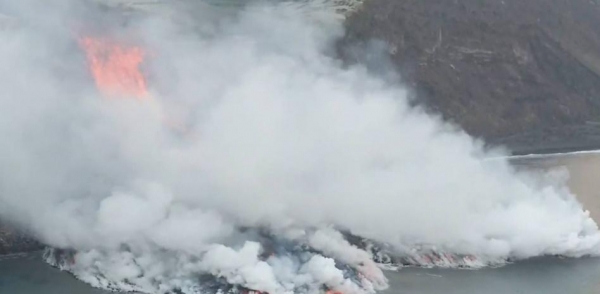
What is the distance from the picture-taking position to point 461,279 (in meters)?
42.6

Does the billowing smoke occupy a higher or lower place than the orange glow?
lower

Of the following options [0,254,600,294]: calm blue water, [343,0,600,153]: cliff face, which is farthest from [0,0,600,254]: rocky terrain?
[0,254,600,294]: calm blue water

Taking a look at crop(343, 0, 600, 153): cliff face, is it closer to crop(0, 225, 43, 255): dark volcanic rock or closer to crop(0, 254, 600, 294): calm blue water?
crop(0, 254, 600, 294): calm blue water

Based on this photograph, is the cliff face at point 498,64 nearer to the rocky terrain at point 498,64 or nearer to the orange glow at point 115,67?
the rocky terrain at point 498,64

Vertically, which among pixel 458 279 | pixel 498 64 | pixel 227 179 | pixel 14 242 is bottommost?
pixel 458 279

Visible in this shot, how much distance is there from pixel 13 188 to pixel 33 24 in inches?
325

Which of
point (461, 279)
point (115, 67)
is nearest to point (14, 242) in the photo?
point (115, 67)

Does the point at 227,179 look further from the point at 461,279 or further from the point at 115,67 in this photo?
the point at 461,279

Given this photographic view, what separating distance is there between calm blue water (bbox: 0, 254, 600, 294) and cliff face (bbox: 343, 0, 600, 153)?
72.1 feet

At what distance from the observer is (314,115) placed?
48.8 metres

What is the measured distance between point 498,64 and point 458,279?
30.7m

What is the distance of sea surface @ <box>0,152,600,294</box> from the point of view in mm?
40906

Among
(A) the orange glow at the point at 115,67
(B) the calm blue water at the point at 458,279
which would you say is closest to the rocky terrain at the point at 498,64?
(A) the orange glow at the point at 115,67

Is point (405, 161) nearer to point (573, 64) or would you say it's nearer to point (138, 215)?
point (138, 215)
